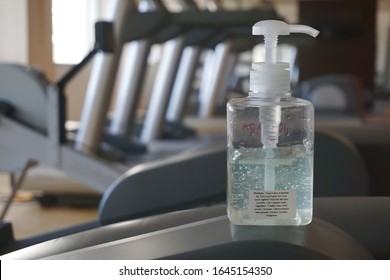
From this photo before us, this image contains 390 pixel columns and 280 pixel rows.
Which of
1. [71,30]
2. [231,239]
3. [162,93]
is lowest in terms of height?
[162,93]

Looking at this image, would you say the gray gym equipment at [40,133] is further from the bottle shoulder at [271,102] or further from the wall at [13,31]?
the bottle shoulder at [271,102]

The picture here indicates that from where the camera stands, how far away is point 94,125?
1.90 m

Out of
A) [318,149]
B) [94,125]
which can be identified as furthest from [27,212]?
[318,149]

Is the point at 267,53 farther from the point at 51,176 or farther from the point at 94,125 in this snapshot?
the point at 51,176

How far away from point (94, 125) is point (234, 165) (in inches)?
55.2

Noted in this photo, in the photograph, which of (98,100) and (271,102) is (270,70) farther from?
(98,100)

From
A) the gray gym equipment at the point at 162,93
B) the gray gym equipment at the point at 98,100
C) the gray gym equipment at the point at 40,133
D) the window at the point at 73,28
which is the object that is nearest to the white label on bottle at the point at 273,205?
the window at the point at 73,28

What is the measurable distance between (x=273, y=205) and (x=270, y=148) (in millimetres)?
49

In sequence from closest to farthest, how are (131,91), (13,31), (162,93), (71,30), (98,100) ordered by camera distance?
(13,31), (71,30), (98,100), (131,91), (162,93)

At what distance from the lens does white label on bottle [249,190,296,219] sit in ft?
1.65

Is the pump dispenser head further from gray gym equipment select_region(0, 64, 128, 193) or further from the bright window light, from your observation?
gray gym equipment select_region(0, 64, 128, 193)

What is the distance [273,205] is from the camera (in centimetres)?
50

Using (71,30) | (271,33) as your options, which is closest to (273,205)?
(271,33)

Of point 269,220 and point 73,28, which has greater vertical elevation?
point 73,28
